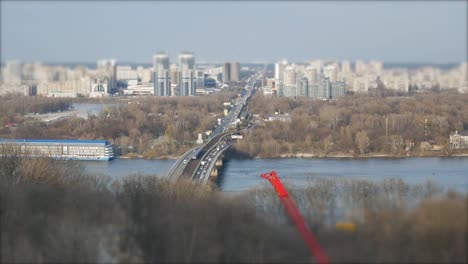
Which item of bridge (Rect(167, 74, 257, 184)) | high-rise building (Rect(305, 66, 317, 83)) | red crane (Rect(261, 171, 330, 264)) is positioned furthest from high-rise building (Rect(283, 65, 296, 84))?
red crane (Rect(261, 171, 330, 264))

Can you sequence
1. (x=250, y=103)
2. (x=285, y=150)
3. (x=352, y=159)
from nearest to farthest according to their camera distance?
(x=352, y=159) → (x=285, y=150) → (x=250, y=103)

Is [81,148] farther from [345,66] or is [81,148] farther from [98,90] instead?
[345,66]

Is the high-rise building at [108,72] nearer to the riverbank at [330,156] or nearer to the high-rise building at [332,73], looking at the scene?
the riverbank at [330,156]

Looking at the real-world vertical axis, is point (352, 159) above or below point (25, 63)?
below

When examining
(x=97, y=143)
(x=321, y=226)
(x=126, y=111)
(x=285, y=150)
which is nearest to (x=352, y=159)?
(x=285, y=150)

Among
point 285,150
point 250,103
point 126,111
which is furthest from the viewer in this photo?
point 250,103

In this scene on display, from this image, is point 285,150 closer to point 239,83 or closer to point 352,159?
point 352,159

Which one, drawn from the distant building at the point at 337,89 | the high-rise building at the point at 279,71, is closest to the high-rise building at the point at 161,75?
the high-rise building at the point at 279,71
